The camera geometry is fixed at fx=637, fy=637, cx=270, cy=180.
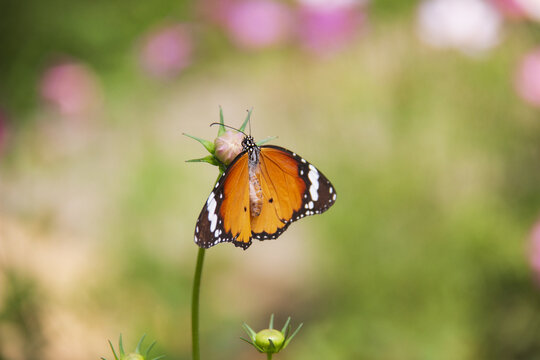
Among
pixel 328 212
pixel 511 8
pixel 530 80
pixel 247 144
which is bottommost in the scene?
pixel 247 144

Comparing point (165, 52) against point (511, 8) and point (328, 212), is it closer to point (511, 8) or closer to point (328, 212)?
point (328, 212)

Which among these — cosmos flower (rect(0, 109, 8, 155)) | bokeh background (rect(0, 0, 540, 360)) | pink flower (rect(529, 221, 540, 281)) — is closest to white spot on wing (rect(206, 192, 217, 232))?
bokeh background (rect(0, 0, 540, 360))

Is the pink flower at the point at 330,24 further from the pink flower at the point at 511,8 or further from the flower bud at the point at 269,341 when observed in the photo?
the flower bud at the point at 269,341

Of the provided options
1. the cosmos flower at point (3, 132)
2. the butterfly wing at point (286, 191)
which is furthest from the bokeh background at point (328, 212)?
the butterfly wing at point (286, 191)

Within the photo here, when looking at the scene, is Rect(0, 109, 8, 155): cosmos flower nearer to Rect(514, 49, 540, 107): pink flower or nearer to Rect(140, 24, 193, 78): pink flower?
Rect(140, 24, 193, 78): pink flower

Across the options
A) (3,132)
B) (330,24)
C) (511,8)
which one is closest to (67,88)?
(3,132)

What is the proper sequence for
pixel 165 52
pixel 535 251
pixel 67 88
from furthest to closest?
pixel 165 52 < pixel 67 88 < pixel 535 251
